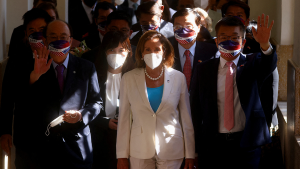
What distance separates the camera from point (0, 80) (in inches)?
170

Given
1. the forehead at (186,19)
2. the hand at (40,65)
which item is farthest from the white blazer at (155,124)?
the forehead at (186,19)

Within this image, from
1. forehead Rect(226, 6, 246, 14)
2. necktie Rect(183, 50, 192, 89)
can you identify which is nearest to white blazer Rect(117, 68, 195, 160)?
necktie Rect(183, 50, 192, 89)

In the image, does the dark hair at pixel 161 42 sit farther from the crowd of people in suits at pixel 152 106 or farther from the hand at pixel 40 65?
the hand at pixel 40 65

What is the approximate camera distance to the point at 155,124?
3283 millimetres

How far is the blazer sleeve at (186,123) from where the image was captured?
10.9ft

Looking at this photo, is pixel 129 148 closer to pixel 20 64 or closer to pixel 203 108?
pixel 203 108

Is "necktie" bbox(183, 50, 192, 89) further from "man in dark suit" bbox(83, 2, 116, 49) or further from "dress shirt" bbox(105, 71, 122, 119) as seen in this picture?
"man in dark suit" bbox(83, 2, 116, 49)

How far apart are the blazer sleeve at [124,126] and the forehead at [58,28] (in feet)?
2.75

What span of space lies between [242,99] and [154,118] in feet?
2.56

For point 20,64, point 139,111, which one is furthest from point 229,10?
point 20,64

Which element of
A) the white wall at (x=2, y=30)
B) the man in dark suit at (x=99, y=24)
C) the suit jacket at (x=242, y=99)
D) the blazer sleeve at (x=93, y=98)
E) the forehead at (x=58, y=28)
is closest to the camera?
the suit jacket at (x=242, y=99)

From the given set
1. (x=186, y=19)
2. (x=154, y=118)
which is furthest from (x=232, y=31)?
(x=154, y=118)

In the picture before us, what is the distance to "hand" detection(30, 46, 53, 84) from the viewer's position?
11.3ft

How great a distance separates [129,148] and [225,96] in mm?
940
